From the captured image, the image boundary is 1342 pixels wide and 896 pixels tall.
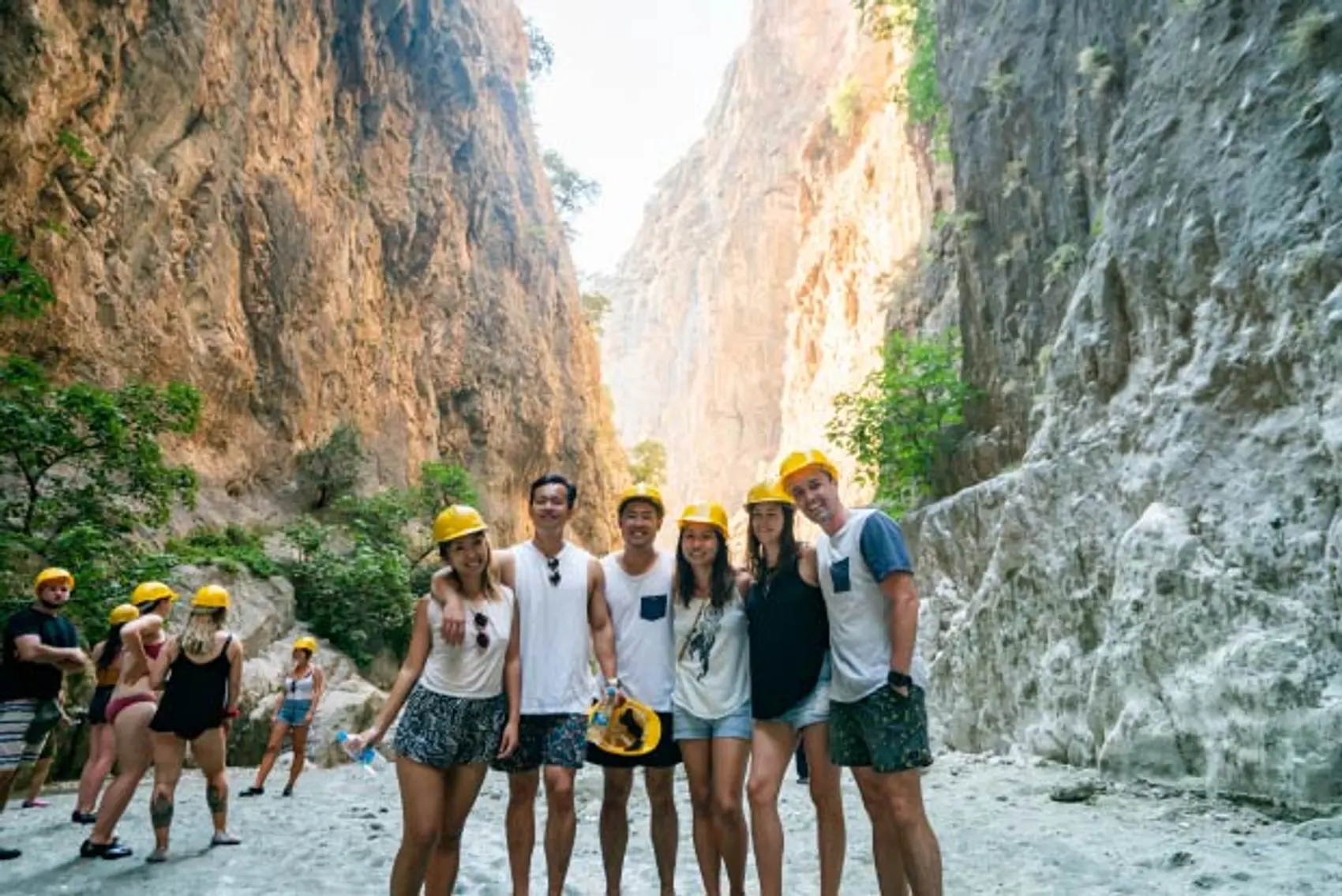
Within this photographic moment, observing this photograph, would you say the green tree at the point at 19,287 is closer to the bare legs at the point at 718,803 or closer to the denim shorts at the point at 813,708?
the bare legs at the point at 718,803

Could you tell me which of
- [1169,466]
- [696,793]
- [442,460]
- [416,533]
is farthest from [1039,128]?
[442,460]

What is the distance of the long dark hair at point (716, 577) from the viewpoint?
3.95 metres

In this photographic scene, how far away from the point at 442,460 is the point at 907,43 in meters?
16.9

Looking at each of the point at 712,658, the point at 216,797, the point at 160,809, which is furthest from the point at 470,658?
the point at 216,797

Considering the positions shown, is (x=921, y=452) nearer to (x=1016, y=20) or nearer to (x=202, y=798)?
(x=1016, y=20)

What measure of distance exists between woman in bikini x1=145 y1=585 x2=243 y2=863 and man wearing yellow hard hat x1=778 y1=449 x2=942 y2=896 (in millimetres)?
3775

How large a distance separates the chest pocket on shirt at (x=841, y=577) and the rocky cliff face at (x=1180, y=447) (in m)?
3.52

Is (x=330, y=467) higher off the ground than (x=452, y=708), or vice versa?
(x=330, y=467)

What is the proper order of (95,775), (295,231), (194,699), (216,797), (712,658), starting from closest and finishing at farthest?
1. (712,658)
2. (194,699)
3. (216,797)
4. (95,775)
5. (295,231)

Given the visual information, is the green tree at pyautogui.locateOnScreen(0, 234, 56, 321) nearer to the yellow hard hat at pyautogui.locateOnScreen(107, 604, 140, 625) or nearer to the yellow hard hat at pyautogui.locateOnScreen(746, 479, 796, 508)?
the yellow hard hat at pyautogui.locateOnScreen(107, 604, 140, 625)

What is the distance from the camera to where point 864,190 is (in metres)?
34.3

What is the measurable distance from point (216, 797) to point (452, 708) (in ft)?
10.2

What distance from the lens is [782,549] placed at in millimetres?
3979

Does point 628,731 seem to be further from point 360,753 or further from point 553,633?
point 360,753
